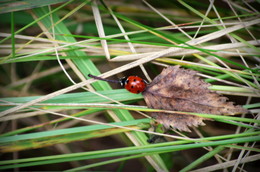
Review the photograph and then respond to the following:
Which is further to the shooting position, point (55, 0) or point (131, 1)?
point (131, 1)

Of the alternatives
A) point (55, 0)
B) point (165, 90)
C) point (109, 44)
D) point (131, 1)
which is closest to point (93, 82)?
point (109, 44)

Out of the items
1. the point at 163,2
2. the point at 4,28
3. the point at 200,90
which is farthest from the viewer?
the point at 4,28

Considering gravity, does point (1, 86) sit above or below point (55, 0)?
above

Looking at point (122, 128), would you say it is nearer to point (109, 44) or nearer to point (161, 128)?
point (161, 128)

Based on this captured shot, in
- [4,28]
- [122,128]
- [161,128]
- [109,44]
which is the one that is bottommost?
[161,128]

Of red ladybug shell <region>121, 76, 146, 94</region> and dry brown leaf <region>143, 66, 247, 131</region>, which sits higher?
red ladybug shell <region>121, 76, 146, 94</region>

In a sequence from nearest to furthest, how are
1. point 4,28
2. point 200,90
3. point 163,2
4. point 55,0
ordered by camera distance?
point 200,90, point 55,0, point 163,2, point 4,28

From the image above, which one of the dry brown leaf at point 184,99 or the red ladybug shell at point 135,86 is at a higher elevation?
the red ladybug shell at point 135,86

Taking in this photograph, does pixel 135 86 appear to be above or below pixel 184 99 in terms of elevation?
above
